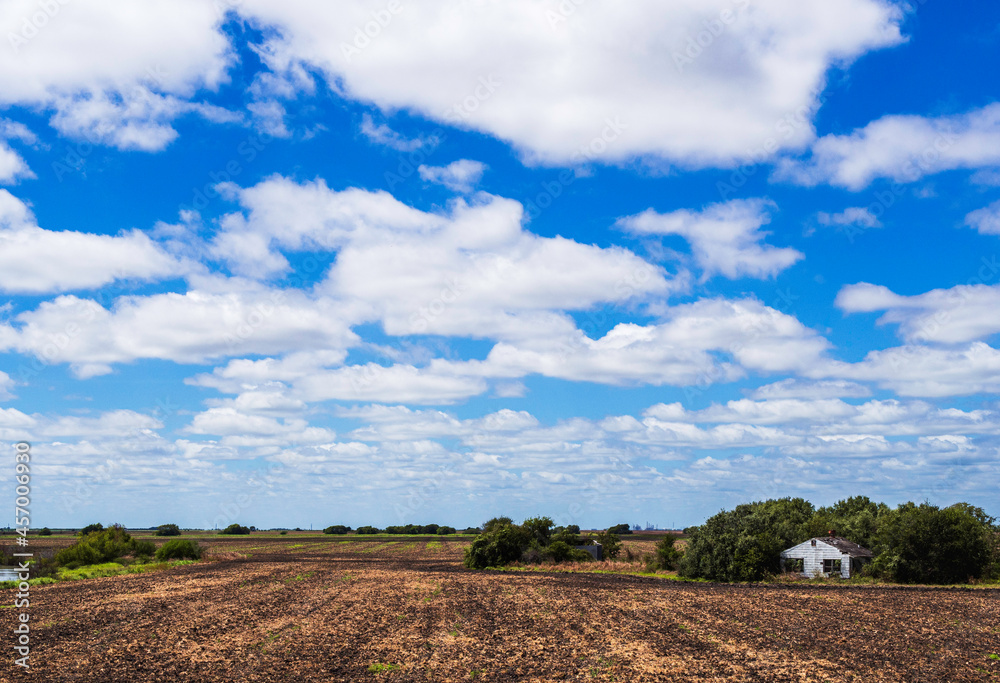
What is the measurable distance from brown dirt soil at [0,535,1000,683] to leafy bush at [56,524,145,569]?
2969cm

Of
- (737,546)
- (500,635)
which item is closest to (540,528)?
(737,546)

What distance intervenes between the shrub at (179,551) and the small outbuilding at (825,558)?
69.9 meters

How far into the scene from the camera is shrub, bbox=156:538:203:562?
8862 centimetres

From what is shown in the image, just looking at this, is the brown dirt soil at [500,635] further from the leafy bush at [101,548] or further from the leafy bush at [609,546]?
the leafy bush at [609,546]

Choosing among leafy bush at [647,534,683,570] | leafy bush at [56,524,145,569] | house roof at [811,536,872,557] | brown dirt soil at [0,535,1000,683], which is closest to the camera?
brown dirt soil at [0,535,1000,683]

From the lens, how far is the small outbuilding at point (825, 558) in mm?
62000

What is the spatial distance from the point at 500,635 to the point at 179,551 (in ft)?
245

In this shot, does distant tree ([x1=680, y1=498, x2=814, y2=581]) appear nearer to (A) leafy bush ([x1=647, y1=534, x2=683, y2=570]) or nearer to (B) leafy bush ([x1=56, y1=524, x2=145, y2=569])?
Result: (A) leafy bush ([x1=647, y1=534, x2=683, y2=570])

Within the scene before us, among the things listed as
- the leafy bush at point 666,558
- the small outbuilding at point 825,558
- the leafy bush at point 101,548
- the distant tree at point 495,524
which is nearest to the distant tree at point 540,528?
the distant tree at point 495,524

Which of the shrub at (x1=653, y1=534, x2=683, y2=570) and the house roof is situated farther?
the shrub at (x1=653, y1=534, x2=683, y2=570)

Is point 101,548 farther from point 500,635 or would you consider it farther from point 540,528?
point 500,635

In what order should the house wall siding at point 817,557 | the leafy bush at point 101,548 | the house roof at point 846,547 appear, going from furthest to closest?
the leafy bush at point 101,548
the house roof at point 846,547
the house wall siding at point 817,557

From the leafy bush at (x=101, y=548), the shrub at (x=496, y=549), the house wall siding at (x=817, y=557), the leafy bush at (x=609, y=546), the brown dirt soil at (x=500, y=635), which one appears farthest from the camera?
the leafy bush at (x=609, y=546)

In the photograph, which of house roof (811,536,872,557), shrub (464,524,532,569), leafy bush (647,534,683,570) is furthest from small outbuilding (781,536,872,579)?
shrub (464,524,532,569)
